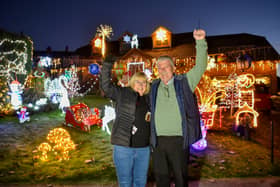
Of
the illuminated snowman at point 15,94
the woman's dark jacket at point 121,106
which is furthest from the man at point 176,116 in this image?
the illuminated snowman at point 15,94

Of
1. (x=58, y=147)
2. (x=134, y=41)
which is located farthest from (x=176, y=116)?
(x=134, y=41)

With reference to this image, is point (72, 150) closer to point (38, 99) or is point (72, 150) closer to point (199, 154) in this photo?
point (199, 154)

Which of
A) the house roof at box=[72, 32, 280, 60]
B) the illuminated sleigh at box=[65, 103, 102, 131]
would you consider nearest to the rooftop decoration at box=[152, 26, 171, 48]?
the house roof at box=[72, 32, 280, 60]

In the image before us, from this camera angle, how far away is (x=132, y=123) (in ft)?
9.00

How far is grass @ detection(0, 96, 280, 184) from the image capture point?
14.5ft

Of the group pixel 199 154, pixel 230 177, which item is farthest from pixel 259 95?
pixel 230 177

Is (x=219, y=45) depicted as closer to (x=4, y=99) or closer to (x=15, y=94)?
(x=15, y=94)

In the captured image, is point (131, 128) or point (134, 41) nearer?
point (131, 128)

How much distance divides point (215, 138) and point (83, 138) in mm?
4969

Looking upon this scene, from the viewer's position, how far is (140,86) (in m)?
2.84

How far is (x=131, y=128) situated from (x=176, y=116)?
617mm

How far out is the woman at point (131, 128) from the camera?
274 cm

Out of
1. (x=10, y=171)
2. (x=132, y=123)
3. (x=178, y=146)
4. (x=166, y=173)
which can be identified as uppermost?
(x=132, y=123)

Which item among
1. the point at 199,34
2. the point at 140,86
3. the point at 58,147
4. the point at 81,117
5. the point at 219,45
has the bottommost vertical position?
the point at 58,147
